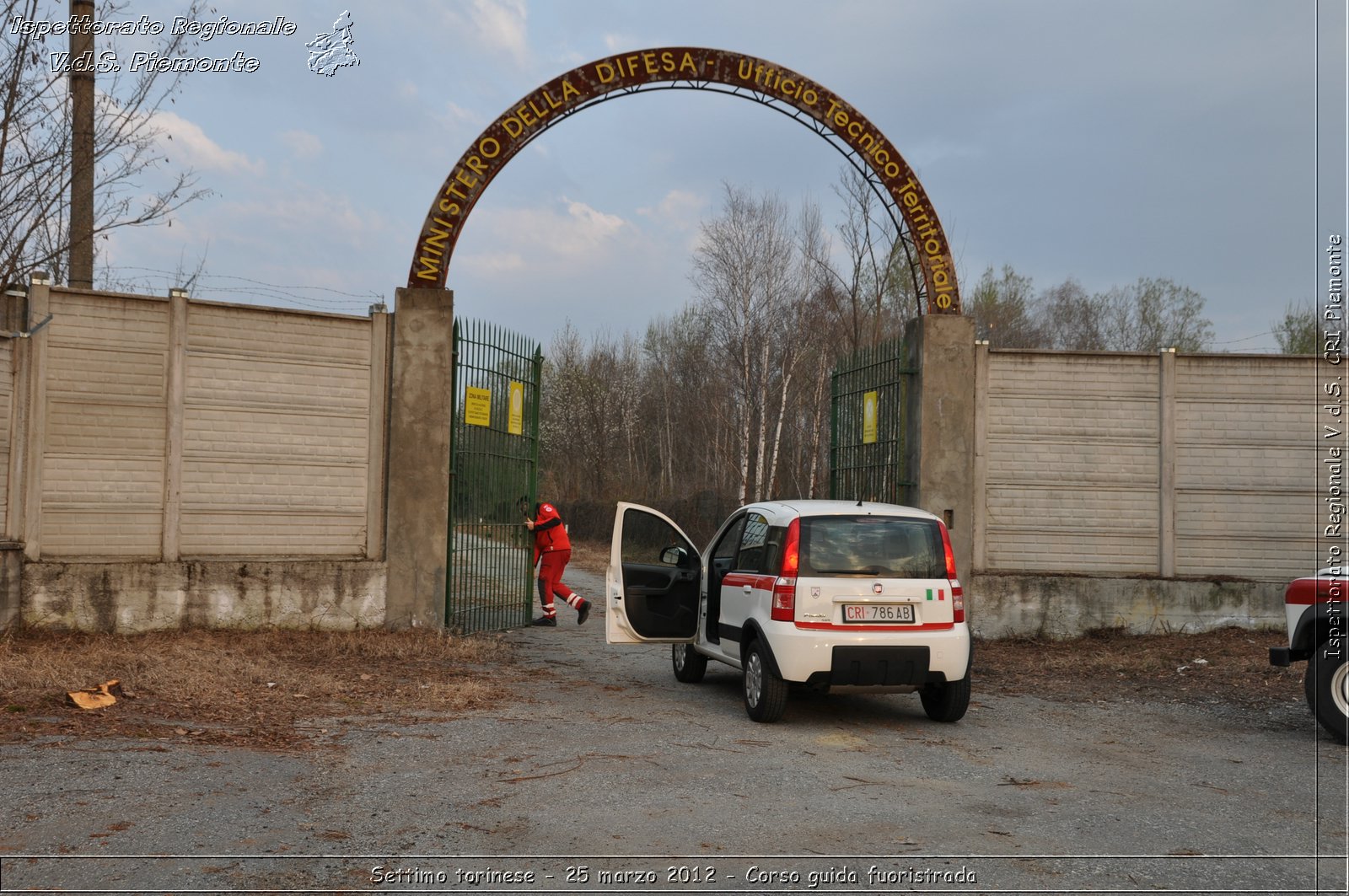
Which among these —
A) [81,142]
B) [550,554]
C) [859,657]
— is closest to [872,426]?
[550,554]

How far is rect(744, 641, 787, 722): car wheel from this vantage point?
866 centimetres

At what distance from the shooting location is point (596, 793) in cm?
643

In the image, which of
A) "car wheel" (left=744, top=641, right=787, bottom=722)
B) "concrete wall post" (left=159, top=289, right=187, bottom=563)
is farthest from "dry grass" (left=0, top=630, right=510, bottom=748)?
"car wheel" (left=744, top=641, right=787, bottom=722)

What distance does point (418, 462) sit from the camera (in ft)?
41.3

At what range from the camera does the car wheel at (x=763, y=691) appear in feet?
28.4

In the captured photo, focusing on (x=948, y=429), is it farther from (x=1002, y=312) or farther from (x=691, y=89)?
(x=1002, y=312)

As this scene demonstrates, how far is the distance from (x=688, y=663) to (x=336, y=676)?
3.12m

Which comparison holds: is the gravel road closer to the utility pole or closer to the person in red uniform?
the person in red uniform

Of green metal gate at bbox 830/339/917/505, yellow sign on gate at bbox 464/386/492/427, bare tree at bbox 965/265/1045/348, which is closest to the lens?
yellow sign on gate at bbox 464/386/492/427

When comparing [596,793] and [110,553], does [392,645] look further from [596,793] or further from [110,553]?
[596,793]

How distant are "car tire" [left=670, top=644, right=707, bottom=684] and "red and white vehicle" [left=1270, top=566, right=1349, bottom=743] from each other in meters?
4.68

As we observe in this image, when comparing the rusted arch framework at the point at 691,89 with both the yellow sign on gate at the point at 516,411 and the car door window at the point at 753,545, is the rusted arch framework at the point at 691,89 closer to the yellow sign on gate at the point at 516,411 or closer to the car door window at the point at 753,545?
the yellow sign on gate at the point at 516,411

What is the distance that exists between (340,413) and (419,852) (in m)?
7.88

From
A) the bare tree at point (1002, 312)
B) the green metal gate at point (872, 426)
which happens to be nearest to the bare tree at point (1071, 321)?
the bare tree at point (1002, 312)
